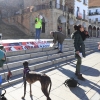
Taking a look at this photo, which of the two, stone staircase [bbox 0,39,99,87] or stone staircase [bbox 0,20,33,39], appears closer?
stone staircase [bbox 0,39,99,87]

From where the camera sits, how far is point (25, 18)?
22.4 meters

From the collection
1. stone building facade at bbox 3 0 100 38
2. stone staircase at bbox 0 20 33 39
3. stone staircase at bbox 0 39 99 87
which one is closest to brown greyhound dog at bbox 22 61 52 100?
stone staircase at bbox 0 39 99 87

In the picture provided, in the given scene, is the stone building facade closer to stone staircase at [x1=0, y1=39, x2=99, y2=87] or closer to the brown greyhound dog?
stone staircase at [x1=0, y1=39, x2=99, y2=87]

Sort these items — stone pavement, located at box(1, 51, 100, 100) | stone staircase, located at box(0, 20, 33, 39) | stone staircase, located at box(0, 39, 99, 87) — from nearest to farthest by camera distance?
stone pavement, located at box(1, 51, 100, 100)
stone staircase, located at box(0, 39, 99, 87)
stone staircase, located at box(0, 20, 33, 39)

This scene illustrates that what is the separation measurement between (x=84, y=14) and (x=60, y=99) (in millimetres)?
27818

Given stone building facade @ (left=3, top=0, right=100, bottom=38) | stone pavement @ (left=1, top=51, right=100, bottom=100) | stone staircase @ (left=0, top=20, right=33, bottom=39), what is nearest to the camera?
stone pavement @ (left=1, top=51, right=100, bottom=100)

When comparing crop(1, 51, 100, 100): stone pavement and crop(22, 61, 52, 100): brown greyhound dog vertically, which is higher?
crop(22, 61, 52, 100): brown greyhound dog

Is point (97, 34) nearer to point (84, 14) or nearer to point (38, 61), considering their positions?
point (84, 14)

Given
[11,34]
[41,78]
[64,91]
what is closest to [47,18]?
[11,34]

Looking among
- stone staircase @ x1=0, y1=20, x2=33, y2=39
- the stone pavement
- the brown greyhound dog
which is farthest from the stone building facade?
the brown greyhound dog

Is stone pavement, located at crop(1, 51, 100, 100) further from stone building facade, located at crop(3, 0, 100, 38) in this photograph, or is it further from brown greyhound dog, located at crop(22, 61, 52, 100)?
stone building facade, located at crop(3, 0, 100, 38)

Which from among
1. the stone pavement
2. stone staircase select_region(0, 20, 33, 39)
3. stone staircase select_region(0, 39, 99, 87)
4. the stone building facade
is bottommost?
the stone pavement

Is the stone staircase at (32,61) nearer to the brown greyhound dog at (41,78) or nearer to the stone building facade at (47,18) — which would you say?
the brown greyhound dog at (41,78)

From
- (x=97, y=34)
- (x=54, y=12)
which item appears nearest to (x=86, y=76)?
(x=54, y=12)
